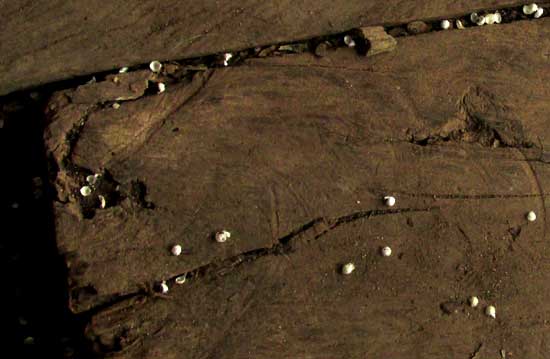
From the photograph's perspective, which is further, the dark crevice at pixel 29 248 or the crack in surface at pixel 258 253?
the dark crevice at pixel 29 248

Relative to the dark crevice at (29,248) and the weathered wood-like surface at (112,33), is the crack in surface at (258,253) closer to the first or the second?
the dark crevice at (29,248)

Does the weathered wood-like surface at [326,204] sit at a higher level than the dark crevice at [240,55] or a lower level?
lower

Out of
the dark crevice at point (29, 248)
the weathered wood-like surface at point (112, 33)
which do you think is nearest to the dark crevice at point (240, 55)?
the weathered wood-like surface at point (112, 33)

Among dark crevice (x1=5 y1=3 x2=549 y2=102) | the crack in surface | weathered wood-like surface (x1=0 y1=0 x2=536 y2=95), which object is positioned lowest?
the crack in surface

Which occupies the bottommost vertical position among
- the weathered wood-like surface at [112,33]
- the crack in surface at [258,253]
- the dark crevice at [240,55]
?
the crack in surface at [258,253]

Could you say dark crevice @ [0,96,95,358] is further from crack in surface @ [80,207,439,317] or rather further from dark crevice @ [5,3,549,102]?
crack in surface @ [80,207,439,317]

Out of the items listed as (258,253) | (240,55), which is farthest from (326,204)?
(240,55)

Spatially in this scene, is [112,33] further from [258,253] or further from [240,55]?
[258,253]

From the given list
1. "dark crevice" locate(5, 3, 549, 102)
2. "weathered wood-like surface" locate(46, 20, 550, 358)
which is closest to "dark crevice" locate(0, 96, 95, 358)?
"dark crevice" locate(5, 3, 549, 102)
